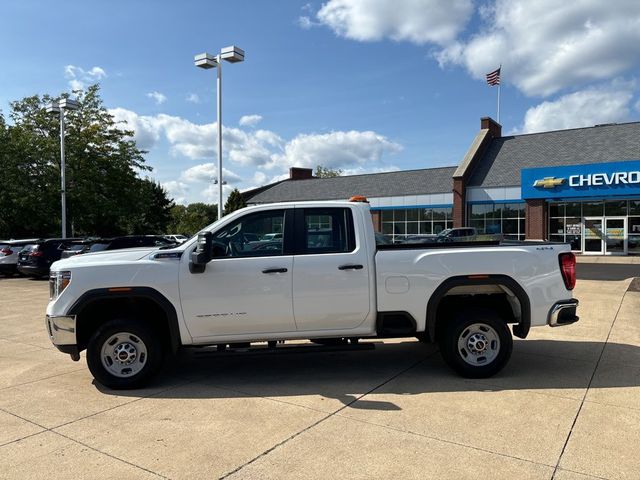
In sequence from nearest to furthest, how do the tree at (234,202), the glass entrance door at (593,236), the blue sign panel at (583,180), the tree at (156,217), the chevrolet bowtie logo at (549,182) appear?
the blue sign panel at (583,180)
the glass entrance door at (593,236)
the chevrolet bowtie logo at (549,182)
the tree at (156,217)
the tree at (234,202)

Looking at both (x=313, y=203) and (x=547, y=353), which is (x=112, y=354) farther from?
(x=547, y=353)

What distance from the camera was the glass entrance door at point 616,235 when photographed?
27.7 meters

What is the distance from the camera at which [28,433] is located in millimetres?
4215

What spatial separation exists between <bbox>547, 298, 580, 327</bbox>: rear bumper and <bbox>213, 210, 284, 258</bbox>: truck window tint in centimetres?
303

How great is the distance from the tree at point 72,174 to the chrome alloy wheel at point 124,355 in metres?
25.1

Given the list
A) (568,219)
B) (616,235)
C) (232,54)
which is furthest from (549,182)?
Result: (232,54)

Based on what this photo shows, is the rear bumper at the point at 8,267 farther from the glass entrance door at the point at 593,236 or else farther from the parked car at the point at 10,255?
the glass entrance door at the point at 593,236

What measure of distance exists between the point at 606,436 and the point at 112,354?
469 cm

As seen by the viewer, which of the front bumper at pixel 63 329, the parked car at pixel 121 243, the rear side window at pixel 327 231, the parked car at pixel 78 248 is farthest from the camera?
the parked car at pixel 78 248

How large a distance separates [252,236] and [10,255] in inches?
748

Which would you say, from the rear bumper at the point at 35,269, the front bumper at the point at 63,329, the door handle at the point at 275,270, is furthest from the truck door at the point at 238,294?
the rear bumper at the point at 35,269

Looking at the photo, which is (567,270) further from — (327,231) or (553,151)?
(553,151)

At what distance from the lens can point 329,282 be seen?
17.4ft

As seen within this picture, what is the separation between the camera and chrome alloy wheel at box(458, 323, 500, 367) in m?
5.56
